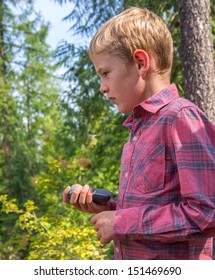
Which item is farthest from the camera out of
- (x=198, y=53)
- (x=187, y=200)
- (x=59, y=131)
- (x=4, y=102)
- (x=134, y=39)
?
(x=4, y=102)

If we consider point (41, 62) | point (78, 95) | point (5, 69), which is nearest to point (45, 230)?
point (78, 95)

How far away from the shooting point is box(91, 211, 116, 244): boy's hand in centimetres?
169

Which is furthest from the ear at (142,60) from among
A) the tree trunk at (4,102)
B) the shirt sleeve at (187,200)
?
the tree trunk at (4,102)

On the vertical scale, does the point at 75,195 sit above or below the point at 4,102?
below

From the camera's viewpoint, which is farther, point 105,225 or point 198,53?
point 198,53

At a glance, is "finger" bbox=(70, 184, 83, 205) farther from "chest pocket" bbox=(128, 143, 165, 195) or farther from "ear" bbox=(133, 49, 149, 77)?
"ear" bbox=(133, 49, 149, 77)

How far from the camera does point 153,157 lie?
170cm

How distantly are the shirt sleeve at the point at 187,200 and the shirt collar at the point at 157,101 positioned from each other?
12 cm

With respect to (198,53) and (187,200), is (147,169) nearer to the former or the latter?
(187,200)

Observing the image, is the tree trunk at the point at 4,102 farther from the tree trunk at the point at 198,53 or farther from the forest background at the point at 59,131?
the tree trunk at the point at 198,53

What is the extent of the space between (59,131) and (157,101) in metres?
9.47

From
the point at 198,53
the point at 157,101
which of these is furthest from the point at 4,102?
the point at 157,101

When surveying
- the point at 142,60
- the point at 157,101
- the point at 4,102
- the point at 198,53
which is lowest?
the point at 157,101

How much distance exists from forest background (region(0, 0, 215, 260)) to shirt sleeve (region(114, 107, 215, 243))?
4139 millimetres
